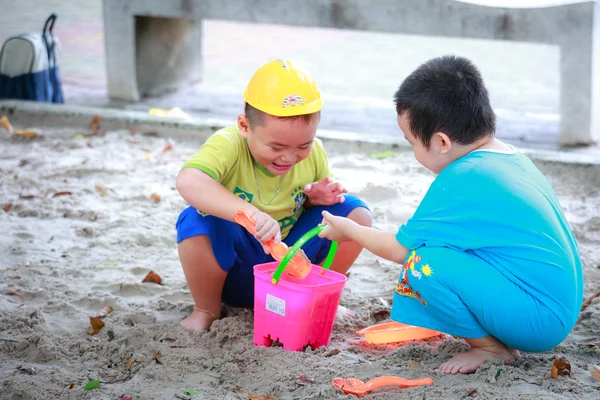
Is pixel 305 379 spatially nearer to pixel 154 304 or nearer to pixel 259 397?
pixel 259 397

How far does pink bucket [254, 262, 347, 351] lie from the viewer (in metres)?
2.36

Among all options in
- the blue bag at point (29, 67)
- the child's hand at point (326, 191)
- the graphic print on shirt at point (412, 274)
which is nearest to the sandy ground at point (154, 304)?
the graphic print on shirt at point (412, 274)

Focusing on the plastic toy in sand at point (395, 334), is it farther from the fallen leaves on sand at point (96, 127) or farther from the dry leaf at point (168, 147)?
the fallen leaves on sand at point (96, 127)

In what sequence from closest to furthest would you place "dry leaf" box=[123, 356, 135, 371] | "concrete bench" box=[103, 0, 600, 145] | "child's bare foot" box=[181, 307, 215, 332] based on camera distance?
"dry leaf" box=[123, 356, 135, 371], "child's bare foot" box=[181, 307, 215, 332], "concrete bench" box=[103, 0, 600, 145]

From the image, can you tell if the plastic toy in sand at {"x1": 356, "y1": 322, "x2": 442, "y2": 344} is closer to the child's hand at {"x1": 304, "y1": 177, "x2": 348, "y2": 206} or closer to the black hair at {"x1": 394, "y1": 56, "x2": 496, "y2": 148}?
the child's hand at {"x1": 304, "y1": 177, "x2": 348, "y2": 206}

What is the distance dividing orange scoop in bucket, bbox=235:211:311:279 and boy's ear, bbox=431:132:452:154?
1.80 ft

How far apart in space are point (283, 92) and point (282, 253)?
0.51m

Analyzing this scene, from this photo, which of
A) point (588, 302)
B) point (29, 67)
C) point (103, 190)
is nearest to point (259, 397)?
point (588, 302)

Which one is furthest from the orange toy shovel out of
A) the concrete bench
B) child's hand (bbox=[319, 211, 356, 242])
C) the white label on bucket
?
the concrete bench

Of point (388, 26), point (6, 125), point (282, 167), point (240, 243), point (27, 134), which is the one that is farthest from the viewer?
point (388, 26)

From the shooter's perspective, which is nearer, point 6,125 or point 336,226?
point 336,226

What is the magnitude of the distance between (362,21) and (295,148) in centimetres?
321

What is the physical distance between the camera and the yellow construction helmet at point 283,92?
2.44m

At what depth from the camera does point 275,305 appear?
241cm
